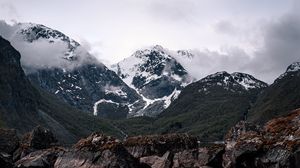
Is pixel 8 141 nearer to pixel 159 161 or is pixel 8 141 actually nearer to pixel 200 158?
pixel 159 161

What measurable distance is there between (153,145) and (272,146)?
34333mm

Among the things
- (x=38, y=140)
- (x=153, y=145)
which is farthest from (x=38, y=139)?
(x=153, y=145)

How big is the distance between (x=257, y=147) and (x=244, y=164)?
314 centimetres

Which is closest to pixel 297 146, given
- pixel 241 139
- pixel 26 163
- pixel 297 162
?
pixel 297 162

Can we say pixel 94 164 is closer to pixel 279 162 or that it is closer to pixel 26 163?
pixel 26 163

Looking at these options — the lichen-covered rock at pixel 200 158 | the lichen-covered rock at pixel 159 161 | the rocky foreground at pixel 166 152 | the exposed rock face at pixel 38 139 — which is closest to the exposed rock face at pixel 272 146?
the rocky foreground at pixel 166 152

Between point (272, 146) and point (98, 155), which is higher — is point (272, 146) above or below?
below

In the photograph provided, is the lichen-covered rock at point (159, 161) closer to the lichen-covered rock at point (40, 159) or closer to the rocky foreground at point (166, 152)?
the rocky foreground at point (166, 152)

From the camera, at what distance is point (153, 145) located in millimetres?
88500

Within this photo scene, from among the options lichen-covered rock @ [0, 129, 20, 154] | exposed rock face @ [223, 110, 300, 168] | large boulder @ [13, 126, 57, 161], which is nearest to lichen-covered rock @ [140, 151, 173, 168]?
exposed rock face @ [223, 110, 300, 168]

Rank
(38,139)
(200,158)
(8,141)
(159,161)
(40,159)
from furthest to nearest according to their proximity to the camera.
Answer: (38,139)
(8,141)
(159,161)
(200,158)
(40,159)

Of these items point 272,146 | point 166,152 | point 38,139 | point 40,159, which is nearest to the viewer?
point 272,146

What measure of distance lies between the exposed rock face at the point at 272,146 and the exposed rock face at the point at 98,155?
1465cm

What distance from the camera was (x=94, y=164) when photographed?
7069 cm
